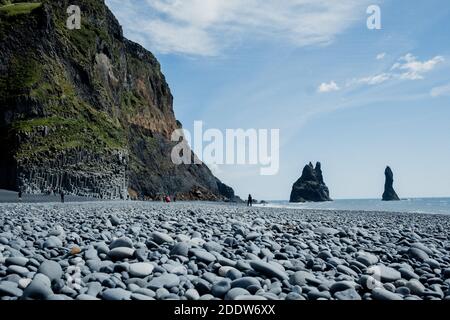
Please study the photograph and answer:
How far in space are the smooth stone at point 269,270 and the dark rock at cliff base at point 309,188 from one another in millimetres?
145729

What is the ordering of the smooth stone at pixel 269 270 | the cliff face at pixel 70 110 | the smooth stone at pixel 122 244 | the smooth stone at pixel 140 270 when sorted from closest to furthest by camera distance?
the smooth stone at pixel 140 270 → the smooth stone at pixel 269 270 → the smooth stone at pixel 122 244 → the cliff face at pixel 70 110

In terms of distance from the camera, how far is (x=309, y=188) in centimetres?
14875

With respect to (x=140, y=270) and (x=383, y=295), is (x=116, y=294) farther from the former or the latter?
(x=383, y=295)

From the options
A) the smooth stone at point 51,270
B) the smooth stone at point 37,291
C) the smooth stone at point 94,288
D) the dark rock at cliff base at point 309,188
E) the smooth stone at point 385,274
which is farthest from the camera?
the dark rock at cliff base at point 309,188

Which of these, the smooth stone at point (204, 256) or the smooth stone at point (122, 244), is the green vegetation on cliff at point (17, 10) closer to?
the smooth stone at point (122, 244)

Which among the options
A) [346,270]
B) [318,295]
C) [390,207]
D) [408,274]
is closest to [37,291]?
[318,295]

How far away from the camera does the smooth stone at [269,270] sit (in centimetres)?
456

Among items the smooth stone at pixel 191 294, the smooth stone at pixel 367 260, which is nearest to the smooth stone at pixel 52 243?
the smooth stone at pixel 191 294

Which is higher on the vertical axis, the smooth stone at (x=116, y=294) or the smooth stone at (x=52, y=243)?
the smooth stone at (x=52, y=243)

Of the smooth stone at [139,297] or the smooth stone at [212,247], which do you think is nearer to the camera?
the smooth stone at [139,297]

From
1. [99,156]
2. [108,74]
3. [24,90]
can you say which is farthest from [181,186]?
[24,90]

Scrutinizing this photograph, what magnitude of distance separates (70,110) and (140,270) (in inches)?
2135
